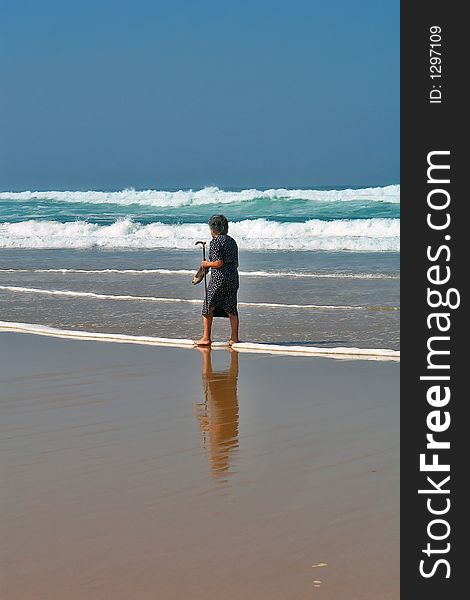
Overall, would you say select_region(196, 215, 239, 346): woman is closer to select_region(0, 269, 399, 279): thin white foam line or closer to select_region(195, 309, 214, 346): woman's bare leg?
select_region(195, 309, 214, 346): woman's bare leg

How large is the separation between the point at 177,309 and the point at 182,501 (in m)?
8.88

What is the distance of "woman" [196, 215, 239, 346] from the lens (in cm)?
1022

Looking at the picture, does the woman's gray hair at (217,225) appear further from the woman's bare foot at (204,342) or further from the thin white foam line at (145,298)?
the thin white foam line at (145,298)

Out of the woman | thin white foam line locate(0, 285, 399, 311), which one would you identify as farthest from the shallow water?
the woman

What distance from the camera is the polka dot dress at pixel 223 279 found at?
33.5 ft

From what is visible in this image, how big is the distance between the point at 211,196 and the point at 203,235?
20430 mm

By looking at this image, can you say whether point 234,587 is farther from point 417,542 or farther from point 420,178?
point 420,178

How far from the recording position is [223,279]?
33.5ft

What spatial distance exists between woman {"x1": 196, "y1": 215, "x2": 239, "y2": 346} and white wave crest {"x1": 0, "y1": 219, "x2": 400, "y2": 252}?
1556cm

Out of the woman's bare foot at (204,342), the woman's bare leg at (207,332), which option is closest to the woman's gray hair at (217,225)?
the woman's bare leg at (207,332)

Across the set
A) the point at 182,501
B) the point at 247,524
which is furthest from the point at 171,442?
the point at 247,524

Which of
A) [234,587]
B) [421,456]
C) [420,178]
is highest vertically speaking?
[420,178]

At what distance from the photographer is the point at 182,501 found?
16.5 ft

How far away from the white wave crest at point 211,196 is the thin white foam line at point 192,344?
35.2 m
